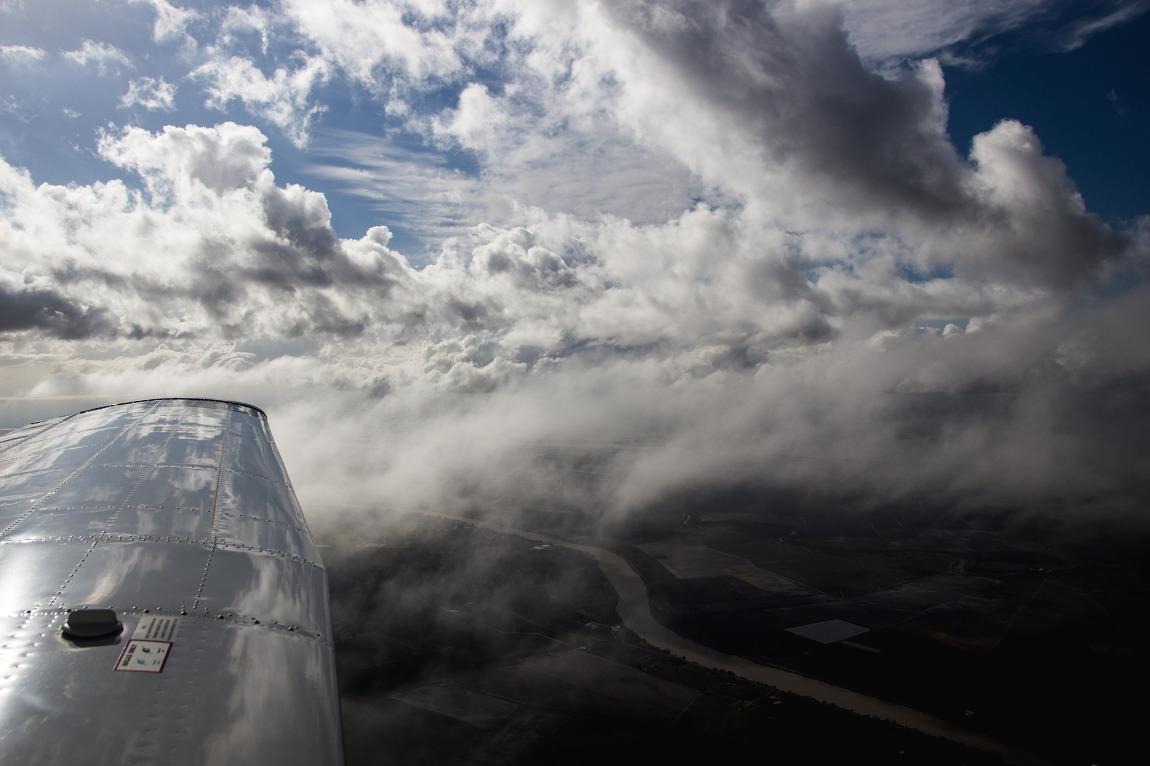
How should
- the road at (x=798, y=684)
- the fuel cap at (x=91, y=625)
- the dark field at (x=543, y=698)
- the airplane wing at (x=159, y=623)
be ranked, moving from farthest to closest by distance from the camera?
the road at (x=798, y=684) < the dark field at (x=543, y=698) < the fuel cap at (x=91, y=625) < the airplane wing at (x=159, y=623)

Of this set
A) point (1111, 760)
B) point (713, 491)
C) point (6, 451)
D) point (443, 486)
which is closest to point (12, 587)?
point (6, 451)

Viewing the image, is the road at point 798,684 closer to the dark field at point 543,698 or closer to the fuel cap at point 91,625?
the dark field at point 543,698

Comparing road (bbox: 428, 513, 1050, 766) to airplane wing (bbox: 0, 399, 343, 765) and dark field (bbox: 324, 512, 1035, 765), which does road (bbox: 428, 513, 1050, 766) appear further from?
airplane wing (bbox: 0, 399, 343, 765)

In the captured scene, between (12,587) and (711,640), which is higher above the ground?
(12,587)

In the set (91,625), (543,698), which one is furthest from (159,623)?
(543,698)

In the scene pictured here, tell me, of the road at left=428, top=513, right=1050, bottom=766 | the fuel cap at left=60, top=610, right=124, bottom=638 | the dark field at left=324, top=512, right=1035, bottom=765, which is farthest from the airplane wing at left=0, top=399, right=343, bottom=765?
the road at left=428, top=513, right=1050, bottom=766

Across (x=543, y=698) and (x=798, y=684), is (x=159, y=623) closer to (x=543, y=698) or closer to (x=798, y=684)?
(x=543, y=698)

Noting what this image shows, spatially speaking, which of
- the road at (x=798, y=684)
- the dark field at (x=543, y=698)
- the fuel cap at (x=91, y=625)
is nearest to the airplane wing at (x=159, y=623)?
the fuel cap at (x=91, y=625)

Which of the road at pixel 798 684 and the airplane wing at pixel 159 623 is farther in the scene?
the road at pixel 798 684

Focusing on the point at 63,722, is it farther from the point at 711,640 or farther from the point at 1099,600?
the point at 1099,600
